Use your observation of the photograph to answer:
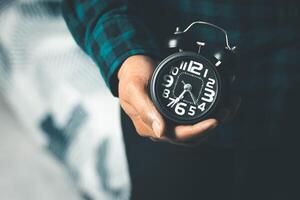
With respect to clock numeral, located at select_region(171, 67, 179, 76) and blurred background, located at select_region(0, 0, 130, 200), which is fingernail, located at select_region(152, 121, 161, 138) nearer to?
clock numeral, located at select_region(171, 67, 179, 76)

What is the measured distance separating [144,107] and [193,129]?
0.08 meters

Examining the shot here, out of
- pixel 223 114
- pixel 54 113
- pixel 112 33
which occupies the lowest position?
pixel 54 113

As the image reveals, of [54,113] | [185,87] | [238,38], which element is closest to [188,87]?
[185,87]

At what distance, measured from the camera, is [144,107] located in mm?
647

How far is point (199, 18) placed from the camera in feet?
2.49

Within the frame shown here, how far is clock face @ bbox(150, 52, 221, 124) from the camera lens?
25.8 inches

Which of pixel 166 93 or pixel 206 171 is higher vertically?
pixel 166 93

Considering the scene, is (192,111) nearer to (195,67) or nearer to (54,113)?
(195,67)

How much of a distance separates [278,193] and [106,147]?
0.51 meters

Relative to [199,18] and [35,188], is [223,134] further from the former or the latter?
[35,188]

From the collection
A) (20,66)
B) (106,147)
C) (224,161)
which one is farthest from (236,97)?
(20,66)

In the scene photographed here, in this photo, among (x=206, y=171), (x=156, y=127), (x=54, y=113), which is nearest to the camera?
(x=156, y=127)

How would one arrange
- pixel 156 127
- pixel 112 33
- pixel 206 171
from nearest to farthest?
pixel 156 127 < pixel 112 33 < pixel 206 171

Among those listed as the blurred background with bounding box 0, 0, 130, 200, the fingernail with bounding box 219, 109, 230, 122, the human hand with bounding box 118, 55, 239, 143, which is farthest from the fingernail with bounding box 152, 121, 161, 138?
the blurred background with bounding box 0, 0, 130, 200
